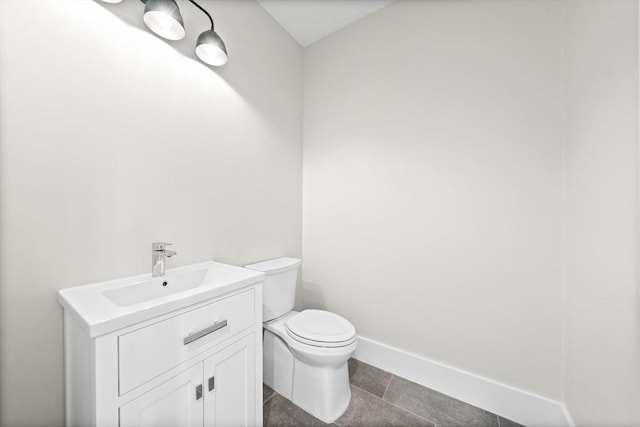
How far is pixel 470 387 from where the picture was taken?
1.44 meters

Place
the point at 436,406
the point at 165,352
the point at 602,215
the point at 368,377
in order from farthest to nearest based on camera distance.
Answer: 1. the point at 368,377
2. the point at 436,406
3. the point at 602,215
4. the point at 165,352

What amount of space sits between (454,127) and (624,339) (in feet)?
3.89

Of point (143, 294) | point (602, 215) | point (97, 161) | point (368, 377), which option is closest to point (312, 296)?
point (368, 377)

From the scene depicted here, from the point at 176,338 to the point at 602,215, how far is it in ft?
5.30

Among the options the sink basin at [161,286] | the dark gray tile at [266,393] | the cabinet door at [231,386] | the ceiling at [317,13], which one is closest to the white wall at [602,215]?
the ceiling at [317,13]

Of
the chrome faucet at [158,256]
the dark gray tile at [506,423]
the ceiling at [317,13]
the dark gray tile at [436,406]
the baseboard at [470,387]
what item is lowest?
the dark gray tile at [506,423]

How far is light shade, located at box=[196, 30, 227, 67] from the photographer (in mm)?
1234

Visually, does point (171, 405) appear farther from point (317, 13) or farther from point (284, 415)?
point (317, 13)

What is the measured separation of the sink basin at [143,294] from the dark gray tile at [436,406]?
1.18m

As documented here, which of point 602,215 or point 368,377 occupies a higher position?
point 602,215

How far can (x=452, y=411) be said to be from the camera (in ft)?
4.53

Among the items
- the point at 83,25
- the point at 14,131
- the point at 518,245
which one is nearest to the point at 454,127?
the point at 518,245

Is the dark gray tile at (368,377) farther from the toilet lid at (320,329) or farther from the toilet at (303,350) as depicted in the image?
the toilet lid at (320,329)

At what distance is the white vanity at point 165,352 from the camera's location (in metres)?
0.68
